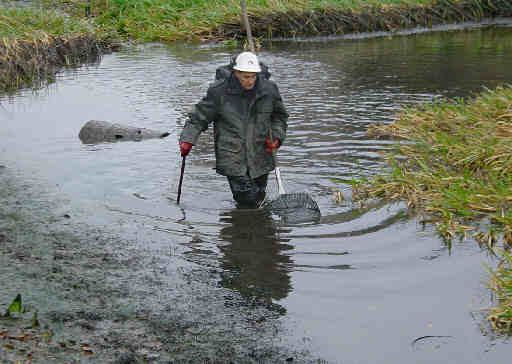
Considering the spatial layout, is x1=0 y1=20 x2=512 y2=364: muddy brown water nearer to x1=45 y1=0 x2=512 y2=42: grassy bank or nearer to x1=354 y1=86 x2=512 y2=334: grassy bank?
x1=354 y1=86 x2=512 y2=334: grassy bank

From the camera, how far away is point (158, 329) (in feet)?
15.6

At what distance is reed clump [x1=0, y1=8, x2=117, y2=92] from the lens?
1528 cm

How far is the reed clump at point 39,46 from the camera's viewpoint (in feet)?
50.1

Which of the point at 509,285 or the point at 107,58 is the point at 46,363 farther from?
the point at 107,58

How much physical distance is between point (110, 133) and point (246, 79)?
4.46 meters

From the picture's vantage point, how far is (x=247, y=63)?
22.0ft

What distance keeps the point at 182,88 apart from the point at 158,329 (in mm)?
10672

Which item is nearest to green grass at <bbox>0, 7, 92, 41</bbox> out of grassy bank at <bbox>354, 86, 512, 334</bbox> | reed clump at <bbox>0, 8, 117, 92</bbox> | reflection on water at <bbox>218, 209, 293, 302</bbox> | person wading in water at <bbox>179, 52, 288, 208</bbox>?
reed clump at <bbox>0, 8, 117, 92</bbox>

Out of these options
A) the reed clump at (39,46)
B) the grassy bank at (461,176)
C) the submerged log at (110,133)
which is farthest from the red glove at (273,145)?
the reed clump at (39,46)

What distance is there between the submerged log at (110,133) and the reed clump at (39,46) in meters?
4.60

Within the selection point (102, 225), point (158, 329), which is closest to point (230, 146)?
point (102, 225)

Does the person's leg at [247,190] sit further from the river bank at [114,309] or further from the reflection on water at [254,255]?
the river bank at [114,309]

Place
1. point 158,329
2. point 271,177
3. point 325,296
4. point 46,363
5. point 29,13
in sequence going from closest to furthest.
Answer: point 46,363 → point 158,329 → point 325,296 → point 271,177 → point 29,13

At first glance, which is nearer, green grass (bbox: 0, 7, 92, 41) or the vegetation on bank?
the vegetation on bank
